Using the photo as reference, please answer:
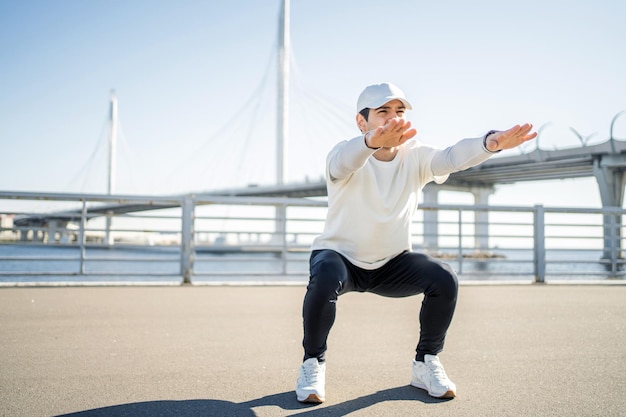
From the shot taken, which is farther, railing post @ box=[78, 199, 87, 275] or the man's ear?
railing post @ box=[78, 199, 87, 275]

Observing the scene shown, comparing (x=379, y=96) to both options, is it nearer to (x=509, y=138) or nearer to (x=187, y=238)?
(x=509, y=138)

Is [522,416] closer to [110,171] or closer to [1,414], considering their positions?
[1,414]

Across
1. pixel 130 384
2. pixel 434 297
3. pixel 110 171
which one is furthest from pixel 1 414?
pixel 110 171

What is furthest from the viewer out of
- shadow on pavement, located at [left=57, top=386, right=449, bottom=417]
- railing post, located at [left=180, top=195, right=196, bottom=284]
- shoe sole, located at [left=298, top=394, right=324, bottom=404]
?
railing post, located at [left=180, top=195, right=196, bottom=284]

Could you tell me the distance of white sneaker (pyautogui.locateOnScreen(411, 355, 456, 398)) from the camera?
5.22 ft

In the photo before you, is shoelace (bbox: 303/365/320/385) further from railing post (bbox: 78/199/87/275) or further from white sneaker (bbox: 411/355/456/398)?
railing post (bbox: 78/199/87/275)

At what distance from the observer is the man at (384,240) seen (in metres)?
1.63

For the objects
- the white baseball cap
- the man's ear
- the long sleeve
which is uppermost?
the white baseball cap

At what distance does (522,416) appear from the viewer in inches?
55.8

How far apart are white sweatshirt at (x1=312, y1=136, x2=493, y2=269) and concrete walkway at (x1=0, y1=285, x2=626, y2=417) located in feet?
1.35

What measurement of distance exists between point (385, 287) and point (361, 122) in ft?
1.75

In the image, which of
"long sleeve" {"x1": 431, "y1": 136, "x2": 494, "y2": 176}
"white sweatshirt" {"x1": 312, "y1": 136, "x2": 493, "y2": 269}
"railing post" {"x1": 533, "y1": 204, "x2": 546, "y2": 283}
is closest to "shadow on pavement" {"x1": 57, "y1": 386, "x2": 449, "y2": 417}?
"white sweatshirt" {"x1": 312, "y1": 136, "x2": 493, "y2": 269}

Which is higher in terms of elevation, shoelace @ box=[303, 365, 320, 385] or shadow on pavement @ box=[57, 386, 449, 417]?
shoelace @ box=[303, 365, 320, 385]

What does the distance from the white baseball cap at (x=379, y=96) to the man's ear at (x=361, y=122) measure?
3 centimetres
